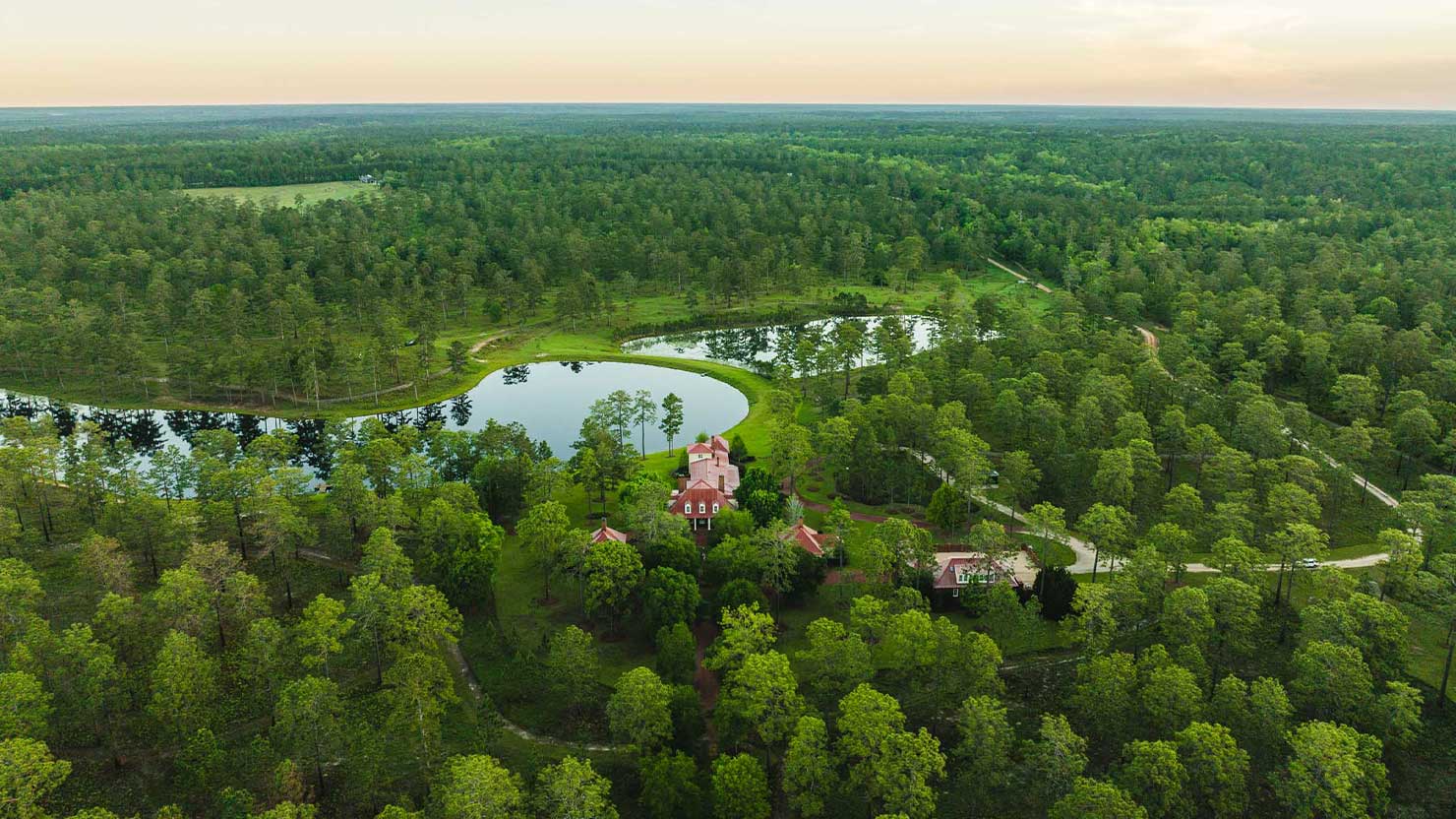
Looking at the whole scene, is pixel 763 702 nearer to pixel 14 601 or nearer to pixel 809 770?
pixel 809 770

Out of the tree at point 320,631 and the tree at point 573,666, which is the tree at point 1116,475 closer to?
the tree at point 573,666

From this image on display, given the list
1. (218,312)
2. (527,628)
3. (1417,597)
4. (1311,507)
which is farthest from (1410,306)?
(218,312)

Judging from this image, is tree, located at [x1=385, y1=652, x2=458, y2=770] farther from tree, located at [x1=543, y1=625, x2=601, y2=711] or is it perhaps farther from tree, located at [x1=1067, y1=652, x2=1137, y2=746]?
tree, located at [x1=1067, y1=652, x2=1137, y2=746]

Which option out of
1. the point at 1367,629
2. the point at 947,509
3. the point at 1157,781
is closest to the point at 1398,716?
the point at 1367,629

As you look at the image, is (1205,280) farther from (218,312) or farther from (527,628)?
(218,312)

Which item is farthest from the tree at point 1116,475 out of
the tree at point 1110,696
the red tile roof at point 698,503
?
the red tile roof at point 698,503

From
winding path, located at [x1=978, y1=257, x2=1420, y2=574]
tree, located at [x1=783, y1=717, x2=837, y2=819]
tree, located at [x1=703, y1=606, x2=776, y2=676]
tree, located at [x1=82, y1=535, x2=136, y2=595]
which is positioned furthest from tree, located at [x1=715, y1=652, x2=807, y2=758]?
tree, located at [x1=82, y1=535, x2=136, y2=595]
